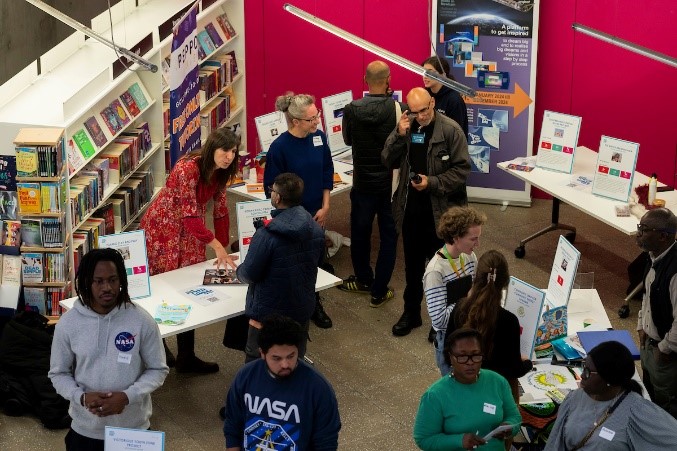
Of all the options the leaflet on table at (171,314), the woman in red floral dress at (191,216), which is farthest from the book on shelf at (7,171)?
the leaflet on table at (171,314)

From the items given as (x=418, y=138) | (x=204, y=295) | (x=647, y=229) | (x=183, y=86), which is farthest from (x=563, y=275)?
(x=183, y=86)

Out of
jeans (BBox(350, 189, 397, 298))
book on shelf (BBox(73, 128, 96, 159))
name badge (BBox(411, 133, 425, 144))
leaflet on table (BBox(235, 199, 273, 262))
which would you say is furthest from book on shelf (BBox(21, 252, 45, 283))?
name badge (BBox(411, 133, 425, 144))

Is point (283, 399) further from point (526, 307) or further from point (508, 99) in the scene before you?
point (508, 99)

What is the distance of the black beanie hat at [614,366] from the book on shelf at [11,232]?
4491 mm

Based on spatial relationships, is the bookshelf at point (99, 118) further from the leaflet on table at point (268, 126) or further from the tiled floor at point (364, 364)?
the tiled floor at point (364, 364)

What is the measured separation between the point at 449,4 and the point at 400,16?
0.59m

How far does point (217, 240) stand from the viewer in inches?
283

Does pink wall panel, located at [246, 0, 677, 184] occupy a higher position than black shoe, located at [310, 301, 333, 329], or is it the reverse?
pink wall panel, located at [246, 0, 677, 184]

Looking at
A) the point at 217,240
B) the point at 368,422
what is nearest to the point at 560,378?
the point at 368,422

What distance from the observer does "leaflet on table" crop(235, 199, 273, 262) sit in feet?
22.9

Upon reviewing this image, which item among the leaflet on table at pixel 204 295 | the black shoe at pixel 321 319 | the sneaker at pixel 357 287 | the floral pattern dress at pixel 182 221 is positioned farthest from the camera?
the sneaker at pixel 357 287

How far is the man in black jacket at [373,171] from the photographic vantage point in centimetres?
798

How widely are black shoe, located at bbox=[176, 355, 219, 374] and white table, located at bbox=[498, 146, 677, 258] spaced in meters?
3.10

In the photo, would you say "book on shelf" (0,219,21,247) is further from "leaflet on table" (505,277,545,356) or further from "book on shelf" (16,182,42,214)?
"leaflet on table" (505,277,545,356)
